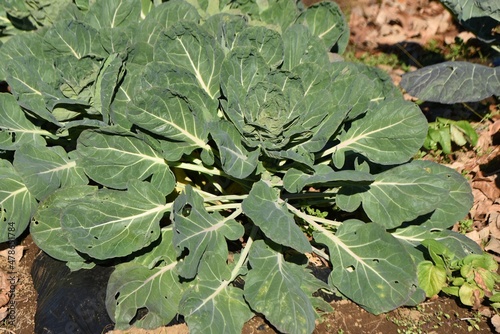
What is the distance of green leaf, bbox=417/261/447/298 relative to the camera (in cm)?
318

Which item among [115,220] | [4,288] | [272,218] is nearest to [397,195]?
[272,218]

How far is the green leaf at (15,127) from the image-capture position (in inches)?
144

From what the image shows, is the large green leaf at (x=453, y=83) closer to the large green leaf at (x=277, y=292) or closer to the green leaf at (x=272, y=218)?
the green leaf at (x=272, y=218)

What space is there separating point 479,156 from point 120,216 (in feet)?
9.00

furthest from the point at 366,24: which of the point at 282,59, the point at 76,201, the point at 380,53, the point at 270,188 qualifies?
the point at 76,201

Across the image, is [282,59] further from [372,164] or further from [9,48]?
[9,48]

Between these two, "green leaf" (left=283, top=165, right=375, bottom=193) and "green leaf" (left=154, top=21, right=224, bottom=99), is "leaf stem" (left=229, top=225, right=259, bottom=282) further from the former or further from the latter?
"green leaf" (left=154, top=21, right=224, bottom=99)

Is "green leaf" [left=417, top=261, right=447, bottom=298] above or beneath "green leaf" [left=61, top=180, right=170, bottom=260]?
beneath

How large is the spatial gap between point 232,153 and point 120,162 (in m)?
0.69

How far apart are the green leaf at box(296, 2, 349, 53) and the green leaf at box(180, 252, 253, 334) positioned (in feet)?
5.90

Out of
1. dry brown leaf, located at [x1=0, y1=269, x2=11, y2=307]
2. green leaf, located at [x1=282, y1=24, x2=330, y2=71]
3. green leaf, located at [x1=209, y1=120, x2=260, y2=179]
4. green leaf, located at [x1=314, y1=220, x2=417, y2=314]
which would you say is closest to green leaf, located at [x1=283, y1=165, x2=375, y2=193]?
green leaf, located at [x1=209, y1=120, x2=260, y2=179]

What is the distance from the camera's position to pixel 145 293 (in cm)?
317

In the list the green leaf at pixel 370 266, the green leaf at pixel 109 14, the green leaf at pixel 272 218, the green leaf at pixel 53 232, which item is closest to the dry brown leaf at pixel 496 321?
the green leaf at pixel 370 266

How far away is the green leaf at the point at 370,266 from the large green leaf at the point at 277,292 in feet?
0.78
